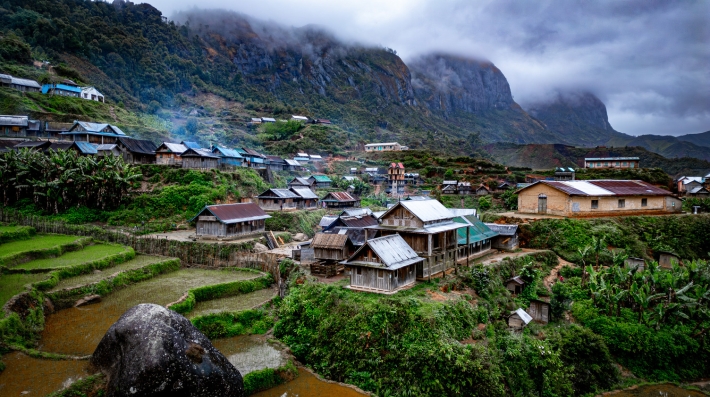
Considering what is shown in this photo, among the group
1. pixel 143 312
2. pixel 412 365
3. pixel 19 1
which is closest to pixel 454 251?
pixel 412 365

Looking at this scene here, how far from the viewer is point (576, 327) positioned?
2055 centimetres

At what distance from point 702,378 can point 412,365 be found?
16.3 m

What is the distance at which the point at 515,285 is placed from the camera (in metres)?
25.2

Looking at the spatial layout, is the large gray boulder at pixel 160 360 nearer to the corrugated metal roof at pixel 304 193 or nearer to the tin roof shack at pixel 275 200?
the tin roof shack at pixel 275 200

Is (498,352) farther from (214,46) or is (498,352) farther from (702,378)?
(214,46)

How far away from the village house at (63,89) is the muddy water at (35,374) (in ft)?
231

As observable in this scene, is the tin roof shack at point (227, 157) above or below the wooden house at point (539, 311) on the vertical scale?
above

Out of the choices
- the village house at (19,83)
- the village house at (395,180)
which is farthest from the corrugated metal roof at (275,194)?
the village house at (19,83)

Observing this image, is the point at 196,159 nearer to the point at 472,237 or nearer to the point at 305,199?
the point at 305,199

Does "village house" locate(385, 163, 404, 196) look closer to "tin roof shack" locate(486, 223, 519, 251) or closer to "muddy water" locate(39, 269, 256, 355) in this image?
"tin roof shack" locate(486, 223, 519, 251)

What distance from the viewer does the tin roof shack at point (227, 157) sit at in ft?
184

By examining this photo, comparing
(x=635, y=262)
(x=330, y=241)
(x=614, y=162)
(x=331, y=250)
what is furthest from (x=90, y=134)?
(x=614, y=162)

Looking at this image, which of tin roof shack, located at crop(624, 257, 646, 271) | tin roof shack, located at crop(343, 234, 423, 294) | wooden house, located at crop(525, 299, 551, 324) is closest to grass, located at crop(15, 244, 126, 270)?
tin roof shack, located at crop(343, 234, 423, 294)

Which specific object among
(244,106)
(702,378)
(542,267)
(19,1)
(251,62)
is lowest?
(702,378)
